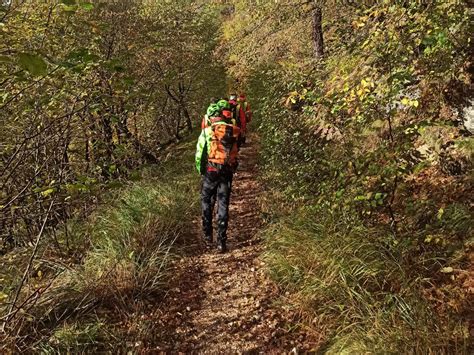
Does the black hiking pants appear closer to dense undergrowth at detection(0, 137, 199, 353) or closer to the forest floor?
the forest floor

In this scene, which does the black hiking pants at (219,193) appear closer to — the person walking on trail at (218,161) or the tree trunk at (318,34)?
the person walking on trail at (218,161)

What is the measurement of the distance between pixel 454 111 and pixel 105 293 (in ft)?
19.1

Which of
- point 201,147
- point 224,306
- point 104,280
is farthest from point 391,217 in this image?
point 104,280

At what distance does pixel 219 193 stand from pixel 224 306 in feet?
6.29

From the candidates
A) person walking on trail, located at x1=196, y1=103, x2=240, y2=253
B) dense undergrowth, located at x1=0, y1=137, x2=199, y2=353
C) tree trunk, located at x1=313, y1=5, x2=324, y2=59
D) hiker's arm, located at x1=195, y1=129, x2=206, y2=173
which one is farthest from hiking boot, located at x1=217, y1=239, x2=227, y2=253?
tree trunk, located at x1=313, y1=5, x2=324, y2=59

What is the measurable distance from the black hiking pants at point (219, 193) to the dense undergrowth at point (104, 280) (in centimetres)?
67

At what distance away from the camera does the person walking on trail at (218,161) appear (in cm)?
559

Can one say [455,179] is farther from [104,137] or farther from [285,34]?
[285,34]

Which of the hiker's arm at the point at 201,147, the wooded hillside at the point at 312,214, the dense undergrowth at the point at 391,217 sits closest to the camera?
the wooded hillside at the point at 312,214

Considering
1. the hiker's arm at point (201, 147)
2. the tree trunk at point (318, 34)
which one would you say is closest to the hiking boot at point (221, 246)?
the hiker's arm at point (201, 147)

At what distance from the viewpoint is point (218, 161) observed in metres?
5.67

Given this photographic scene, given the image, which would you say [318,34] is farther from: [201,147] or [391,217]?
[391,217]

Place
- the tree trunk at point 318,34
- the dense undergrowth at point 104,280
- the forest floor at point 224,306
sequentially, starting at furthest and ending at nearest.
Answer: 1. the tree trunk at point 318,34
2. the forest floor at point 224,306
3. the dense undergrowth at point 104,280

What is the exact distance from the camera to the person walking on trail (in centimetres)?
559
